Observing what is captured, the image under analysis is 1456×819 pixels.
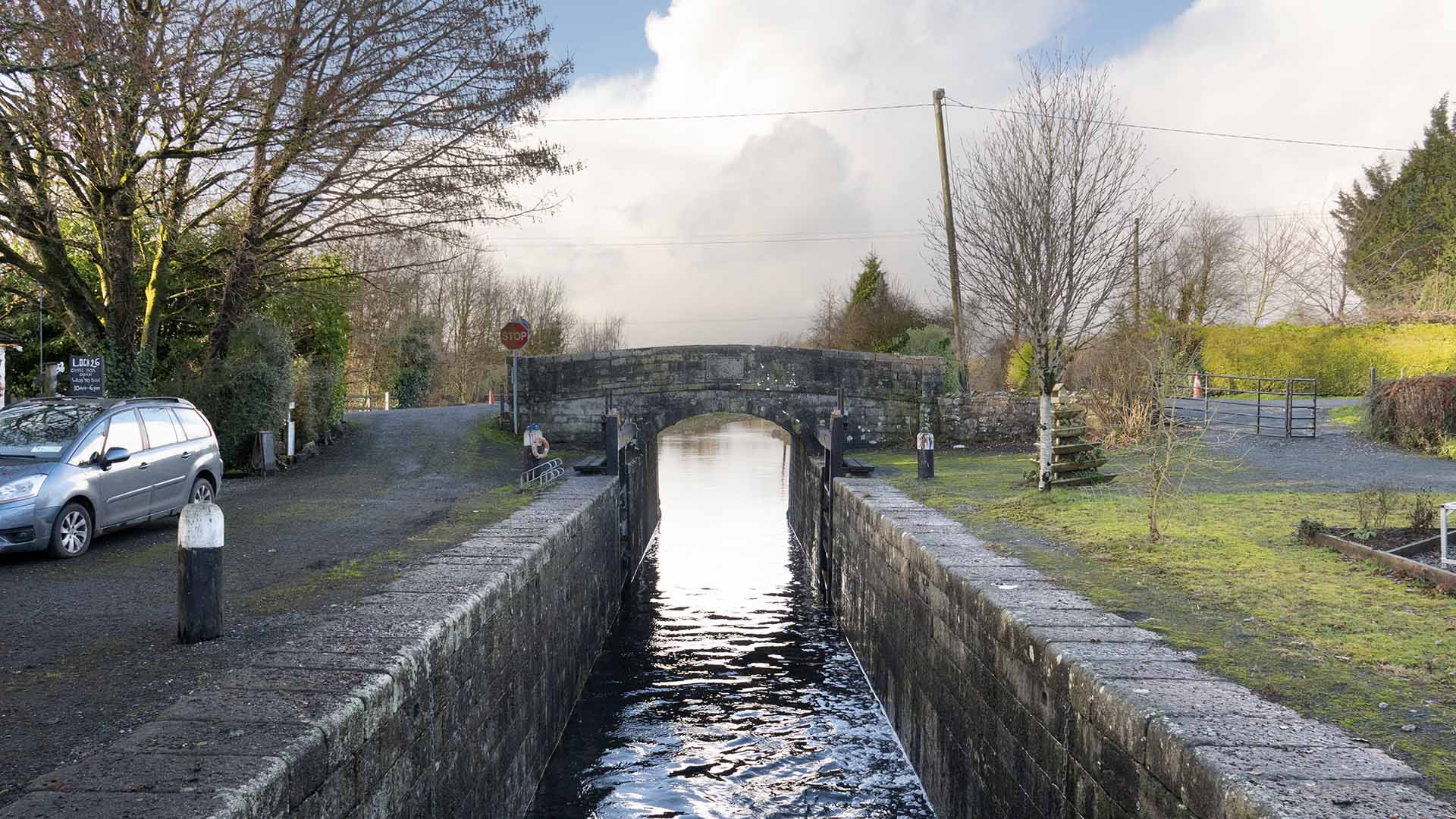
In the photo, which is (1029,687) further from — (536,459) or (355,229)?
(355,229)

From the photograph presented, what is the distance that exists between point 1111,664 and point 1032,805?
3.40ft

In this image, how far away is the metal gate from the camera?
67.9 feet

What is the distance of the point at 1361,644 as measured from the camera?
5.67 meters

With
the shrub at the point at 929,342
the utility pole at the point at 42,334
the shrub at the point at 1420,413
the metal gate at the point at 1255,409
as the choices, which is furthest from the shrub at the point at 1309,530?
the shrub at the point at 929,342

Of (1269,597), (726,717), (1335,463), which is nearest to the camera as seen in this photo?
(1269,597)

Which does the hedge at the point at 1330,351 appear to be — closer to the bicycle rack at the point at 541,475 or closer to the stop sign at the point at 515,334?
the stop sign at the point at 515,334

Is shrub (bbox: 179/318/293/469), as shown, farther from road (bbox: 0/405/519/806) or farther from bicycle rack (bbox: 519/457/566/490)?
bicycle rack (bbox: 519/457/566/490)

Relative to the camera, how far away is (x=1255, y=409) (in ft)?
84.1

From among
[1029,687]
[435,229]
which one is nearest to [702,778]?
[1029,687]

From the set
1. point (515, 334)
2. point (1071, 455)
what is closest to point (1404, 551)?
point (1071, 455)

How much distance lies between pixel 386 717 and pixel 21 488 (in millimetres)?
5763

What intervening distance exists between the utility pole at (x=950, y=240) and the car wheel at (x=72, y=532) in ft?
57.5

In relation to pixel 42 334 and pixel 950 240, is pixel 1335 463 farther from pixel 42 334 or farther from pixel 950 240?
pixel 42 334

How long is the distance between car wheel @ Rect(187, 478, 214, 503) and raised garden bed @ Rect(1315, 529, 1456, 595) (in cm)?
1046
